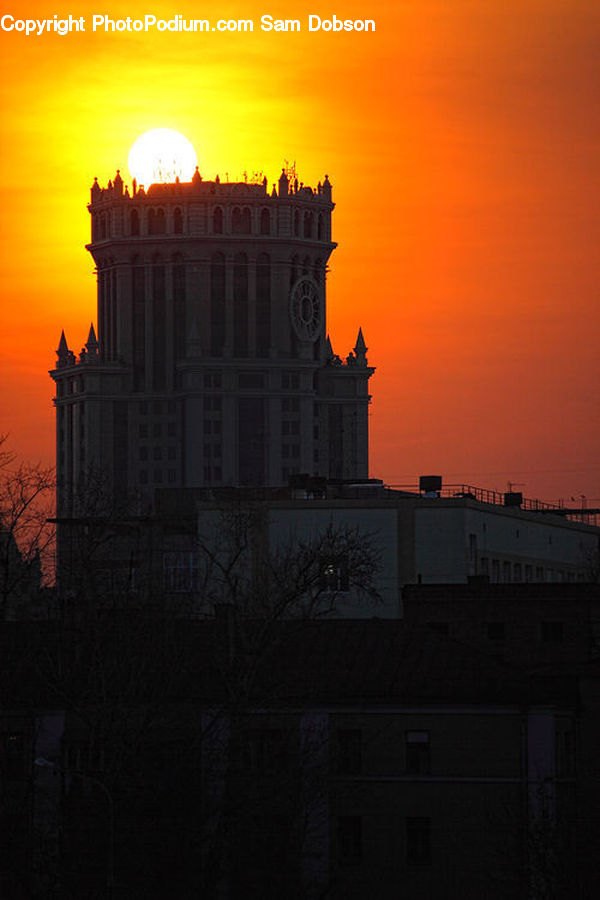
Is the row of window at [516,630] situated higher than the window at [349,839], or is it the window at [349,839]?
the row of window at [516,630]

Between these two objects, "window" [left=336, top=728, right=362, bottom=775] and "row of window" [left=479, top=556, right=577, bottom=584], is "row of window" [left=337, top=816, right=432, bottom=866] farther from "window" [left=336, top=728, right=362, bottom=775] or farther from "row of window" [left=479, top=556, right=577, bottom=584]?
"row of window" [left=479, top=556, right=577, bottom=584]

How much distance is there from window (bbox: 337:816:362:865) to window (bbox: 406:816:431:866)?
1409 millimetres

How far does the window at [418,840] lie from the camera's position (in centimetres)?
6950

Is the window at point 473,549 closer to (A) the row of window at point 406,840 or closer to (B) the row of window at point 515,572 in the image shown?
(B) the row of window at point 515,572

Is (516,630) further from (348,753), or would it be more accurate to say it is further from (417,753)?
(348,753)

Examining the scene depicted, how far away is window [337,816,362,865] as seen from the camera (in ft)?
229

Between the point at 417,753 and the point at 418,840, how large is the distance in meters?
2.76

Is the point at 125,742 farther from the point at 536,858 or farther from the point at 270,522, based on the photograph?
the point at 270,522

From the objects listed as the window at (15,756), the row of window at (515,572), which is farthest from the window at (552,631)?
the row of window at (515,572)

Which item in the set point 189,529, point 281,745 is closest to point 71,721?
point 281,745

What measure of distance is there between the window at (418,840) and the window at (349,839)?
141 centimetres

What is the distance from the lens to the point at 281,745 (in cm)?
6588

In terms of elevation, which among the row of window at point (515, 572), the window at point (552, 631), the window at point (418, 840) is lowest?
the window at point (418, 840)

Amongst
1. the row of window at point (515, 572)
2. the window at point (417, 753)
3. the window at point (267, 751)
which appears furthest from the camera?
the row of window at point (515, 572)
